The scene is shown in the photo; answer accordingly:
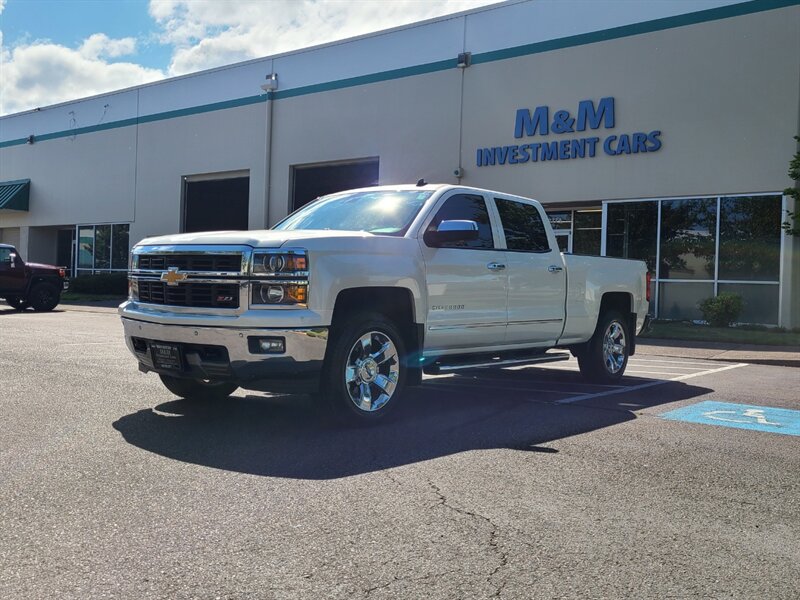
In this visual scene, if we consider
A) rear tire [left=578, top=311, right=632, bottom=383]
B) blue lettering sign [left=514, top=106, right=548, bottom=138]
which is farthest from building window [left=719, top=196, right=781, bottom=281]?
rear tire [left=578, top=311, right=632, bottom=383]

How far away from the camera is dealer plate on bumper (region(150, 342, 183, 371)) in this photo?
6.19 metres

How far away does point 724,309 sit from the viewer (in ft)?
62.7

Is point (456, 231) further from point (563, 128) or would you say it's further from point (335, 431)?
point (563, 128)

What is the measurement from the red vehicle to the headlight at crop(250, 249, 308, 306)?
17834mm

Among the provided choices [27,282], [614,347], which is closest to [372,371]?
[614,347]

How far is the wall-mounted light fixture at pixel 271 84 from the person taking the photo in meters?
29.7

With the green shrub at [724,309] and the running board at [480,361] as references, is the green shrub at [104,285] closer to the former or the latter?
the green shrub at [724,309]

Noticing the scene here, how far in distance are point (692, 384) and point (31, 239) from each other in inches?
1561

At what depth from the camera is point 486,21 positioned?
2412cm

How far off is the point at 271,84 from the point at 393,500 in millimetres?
27310

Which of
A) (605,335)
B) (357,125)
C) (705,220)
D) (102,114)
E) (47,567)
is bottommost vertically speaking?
(47,567)

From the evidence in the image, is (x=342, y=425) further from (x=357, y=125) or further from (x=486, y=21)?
(x=357, y=125)

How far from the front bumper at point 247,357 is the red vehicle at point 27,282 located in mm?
17246

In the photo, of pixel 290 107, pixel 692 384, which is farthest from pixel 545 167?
pixel 692 384
